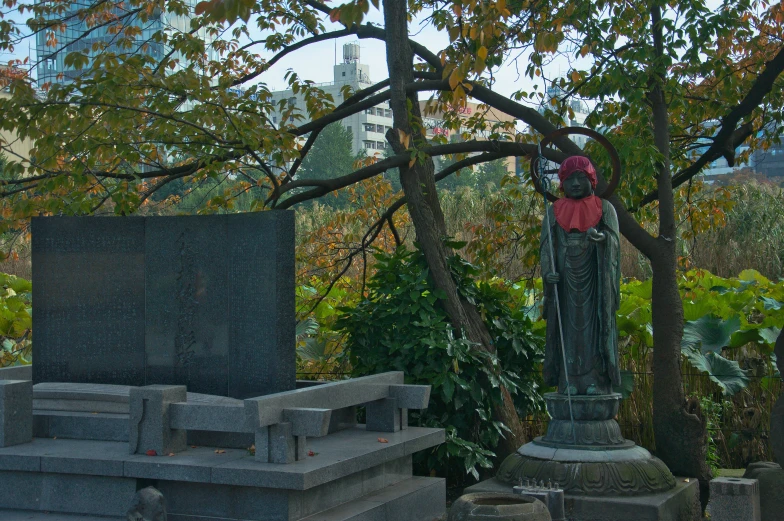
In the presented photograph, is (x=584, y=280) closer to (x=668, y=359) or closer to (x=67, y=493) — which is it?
(x=668, y=359)

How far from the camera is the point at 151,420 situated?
275 inches

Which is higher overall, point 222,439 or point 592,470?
point 222,439

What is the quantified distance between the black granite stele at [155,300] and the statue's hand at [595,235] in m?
2.81

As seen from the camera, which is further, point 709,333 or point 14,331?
point 14,331

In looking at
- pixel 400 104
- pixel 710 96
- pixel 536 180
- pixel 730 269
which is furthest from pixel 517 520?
pixel 730 269

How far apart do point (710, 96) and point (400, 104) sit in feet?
14.1

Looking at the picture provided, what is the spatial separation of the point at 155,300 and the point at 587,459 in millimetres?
4603

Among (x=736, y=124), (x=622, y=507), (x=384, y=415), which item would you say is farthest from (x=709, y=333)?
(x=384, y=415)

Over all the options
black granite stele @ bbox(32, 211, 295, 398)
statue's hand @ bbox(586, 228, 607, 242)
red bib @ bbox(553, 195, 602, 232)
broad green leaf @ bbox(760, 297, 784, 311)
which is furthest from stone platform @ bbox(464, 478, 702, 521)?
broad green leaf @ bbox(760, 297, 784, 311)

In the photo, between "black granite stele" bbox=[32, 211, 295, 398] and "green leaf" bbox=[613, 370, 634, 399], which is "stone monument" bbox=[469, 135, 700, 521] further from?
"black granite stele" bbox=[32, 211, 295, 398]

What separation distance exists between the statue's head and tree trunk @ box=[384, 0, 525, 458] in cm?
201

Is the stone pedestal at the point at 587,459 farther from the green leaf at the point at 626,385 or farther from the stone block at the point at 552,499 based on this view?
Result: the green leaf at the point at 626,385

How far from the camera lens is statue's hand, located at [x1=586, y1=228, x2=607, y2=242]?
309 inches

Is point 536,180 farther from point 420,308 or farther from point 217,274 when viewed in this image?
point 217,274
